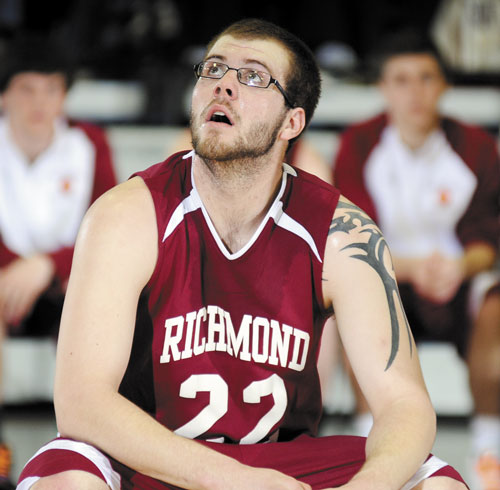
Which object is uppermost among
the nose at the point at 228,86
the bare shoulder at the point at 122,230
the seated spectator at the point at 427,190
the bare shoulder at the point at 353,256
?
the nose at the point at 228,86

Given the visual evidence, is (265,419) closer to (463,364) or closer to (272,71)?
(272,71)

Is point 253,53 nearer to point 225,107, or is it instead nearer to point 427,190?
point 225,107

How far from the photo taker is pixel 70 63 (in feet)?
11.0

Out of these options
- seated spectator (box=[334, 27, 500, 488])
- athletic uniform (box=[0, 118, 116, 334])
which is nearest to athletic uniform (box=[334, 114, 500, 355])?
seated spectator (box=[334, 27, 500, 488])

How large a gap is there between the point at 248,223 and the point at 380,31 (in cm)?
250

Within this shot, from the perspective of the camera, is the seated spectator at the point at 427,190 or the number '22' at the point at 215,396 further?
the seated spectator at the point at 427,190

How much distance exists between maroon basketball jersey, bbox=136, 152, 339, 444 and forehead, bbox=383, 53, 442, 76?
6.03 ft

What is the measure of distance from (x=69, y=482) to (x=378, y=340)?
648mm

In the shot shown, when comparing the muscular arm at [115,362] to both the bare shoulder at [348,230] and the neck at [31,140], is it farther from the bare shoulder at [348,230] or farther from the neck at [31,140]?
the neck at [31,140]

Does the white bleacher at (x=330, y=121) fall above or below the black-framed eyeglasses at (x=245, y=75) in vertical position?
below

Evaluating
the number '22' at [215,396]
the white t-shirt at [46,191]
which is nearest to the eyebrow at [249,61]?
the number '22' at [215,396]

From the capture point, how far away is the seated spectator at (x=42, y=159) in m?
3.28

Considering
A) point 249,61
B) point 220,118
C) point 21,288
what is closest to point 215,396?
point 220,118

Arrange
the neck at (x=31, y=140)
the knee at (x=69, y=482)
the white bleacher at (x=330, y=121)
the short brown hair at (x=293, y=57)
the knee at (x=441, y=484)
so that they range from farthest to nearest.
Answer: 1. the neck at (x=31, y=140)
2. the white bleacher at (x=330, y=121)
3. the short brown hair at (x=293, y=57)
4. the knee at (x=441, y=484)
5. the knee at (x=69, y=482)
